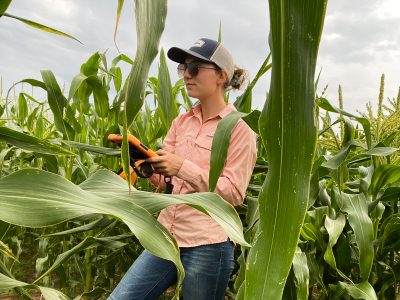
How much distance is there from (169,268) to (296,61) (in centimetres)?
111

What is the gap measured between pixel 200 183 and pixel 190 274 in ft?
0.92

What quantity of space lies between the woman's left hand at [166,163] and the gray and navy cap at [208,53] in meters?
0.33

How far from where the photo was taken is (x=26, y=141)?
689 mm

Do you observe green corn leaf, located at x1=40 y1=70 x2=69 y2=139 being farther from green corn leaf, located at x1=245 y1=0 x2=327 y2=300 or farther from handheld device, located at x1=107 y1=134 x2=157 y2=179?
green corn leaf, located at x1=245 y1=0 x2=327 y2=300

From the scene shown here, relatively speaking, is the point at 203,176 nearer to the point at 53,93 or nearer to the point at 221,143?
the point at 221,143

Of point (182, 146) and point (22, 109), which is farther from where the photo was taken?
point (22, 109)

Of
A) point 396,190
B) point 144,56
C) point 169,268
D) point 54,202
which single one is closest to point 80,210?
point 54,202

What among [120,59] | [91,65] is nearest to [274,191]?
[91,65]

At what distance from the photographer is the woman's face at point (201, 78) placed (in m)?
1.38

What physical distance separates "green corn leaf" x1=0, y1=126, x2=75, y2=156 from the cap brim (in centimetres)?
72

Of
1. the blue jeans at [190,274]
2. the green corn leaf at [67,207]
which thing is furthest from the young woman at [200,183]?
the green corn leaf at [67,207]

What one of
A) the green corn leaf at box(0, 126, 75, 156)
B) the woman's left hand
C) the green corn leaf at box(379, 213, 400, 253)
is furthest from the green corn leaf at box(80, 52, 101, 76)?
the green corn leaf at box(379, 213, 400, 253)

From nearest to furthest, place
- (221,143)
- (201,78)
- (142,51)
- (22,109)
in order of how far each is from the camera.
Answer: (142,51) → (221,143) → (201,78) → (22,109)

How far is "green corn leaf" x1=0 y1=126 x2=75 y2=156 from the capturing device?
0.66m
